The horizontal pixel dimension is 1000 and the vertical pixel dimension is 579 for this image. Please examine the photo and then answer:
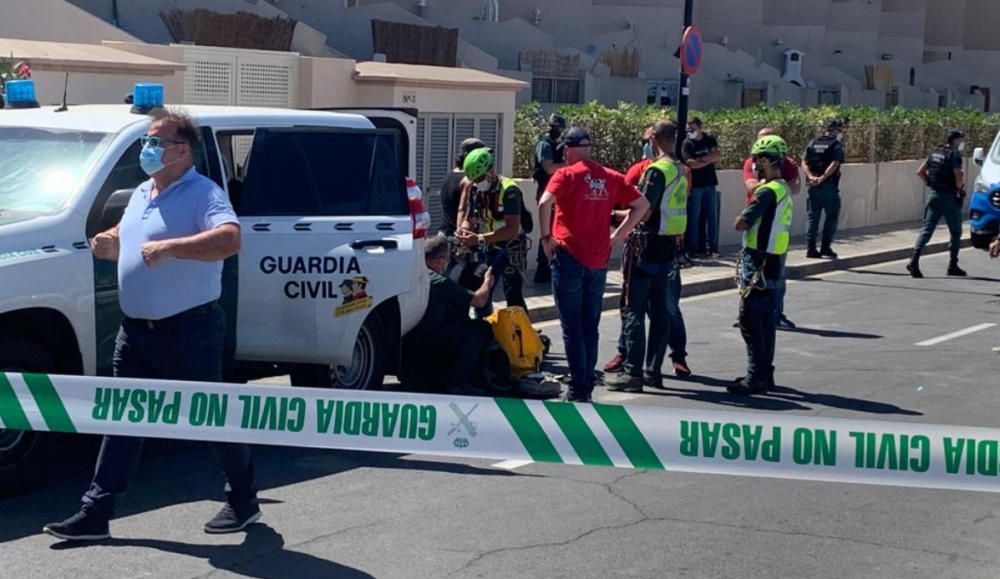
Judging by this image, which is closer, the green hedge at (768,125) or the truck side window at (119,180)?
the truck side window at (119,180)

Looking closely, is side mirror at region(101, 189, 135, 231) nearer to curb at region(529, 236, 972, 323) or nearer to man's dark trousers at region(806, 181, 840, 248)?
curb at region(529, 236, 972, 323)

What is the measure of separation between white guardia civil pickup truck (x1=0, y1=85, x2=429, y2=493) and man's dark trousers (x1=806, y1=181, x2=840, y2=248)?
10476 mm

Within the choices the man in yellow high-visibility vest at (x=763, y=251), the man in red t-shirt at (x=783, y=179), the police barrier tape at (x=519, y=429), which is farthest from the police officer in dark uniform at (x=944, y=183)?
the police barrier tape at (x=519, y=429)

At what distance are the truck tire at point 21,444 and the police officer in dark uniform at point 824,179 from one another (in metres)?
13.4

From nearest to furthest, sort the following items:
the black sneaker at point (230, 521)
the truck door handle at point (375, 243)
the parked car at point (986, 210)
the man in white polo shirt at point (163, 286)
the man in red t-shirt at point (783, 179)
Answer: the man in white polo shirt at point (163, 286)
the black sneaker at point (230, 521)
the truck door handle at point (375, 243)
the man in red t-shirt at point (783, 179)
the parked car at point (986, 210)

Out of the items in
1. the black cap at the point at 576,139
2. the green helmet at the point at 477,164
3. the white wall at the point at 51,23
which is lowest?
the green helmet at the point at 477,164

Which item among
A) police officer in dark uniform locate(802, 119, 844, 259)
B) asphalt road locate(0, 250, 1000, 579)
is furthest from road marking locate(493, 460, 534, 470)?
police officer in dark uniform locate(802, 119, 844, 259)

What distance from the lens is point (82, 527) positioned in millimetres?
6355

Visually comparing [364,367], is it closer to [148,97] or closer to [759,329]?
[148,97]

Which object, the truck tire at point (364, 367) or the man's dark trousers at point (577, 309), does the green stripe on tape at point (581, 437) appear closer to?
the truck tire at point (364, 367)

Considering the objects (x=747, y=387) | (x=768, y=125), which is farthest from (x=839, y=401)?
(x=768, y=125)

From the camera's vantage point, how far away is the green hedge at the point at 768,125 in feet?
60.9

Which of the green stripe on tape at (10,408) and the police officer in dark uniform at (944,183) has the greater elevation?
the police officer in dark uniform at (944,183)

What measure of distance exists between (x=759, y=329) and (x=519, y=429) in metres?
4.92
